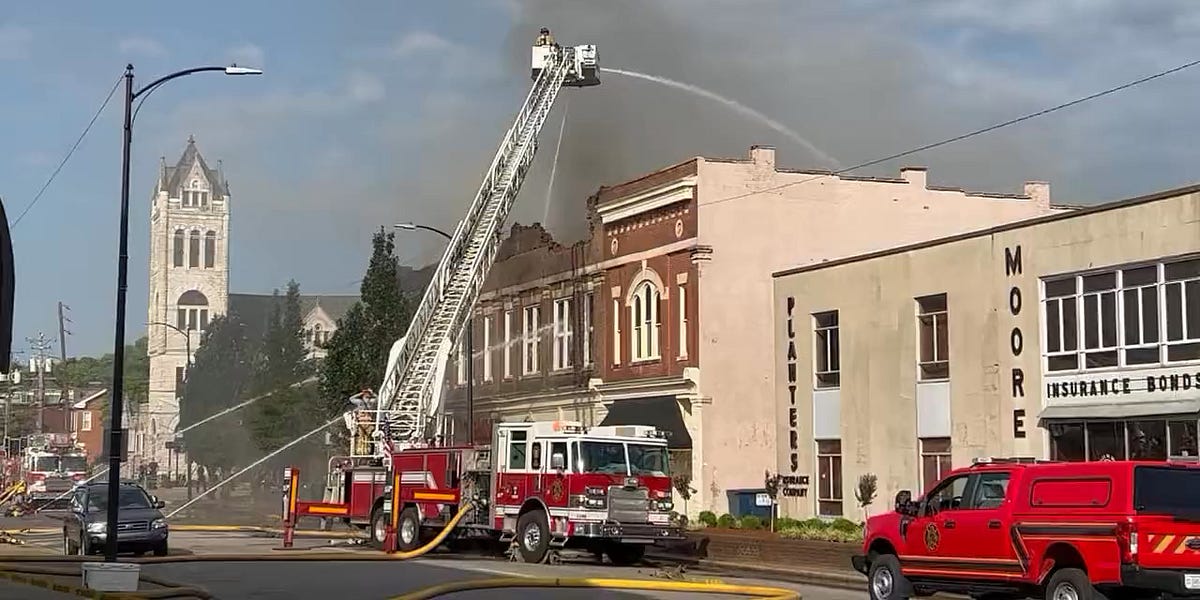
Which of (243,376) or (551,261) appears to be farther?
(243,376)

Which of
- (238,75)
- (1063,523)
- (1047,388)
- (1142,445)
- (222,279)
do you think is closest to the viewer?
(1063,523)

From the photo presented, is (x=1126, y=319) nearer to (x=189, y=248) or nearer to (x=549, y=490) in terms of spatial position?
(x=549, y=490)

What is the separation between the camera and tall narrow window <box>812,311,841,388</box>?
3559cm

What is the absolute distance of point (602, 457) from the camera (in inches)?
1106

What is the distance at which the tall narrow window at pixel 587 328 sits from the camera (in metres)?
46.7

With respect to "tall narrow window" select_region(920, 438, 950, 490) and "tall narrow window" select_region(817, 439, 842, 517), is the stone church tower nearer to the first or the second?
"tall narrow window" select_region(817, 439, 842, 517)

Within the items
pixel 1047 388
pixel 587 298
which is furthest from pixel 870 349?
pixel 587 298

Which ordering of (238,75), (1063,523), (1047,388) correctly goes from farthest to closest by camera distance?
(1047,388), (238,75), (1063,523)

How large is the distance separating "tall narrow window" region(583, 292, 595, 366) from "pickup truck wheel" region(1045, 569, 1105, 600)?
30532 mm

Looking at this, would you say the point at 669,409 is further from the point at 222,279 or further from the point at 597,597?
the point at 222,279

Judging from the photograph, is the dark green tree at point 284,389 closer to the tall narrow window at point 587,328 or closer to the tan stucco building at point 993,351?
the tall narrow window at point 587,328

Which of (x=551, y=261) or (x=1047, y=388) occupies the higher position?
(x=551, y=261)

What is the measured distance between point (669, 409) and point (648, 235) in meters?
5.16

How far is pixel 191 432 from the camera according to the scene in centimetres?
7919
